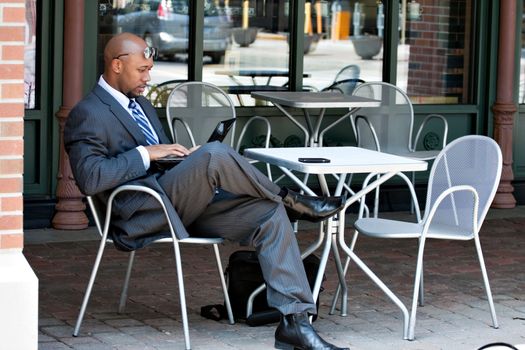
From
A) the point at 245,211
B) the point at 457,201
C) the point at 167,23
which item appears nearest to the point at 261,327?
the point at 245,211

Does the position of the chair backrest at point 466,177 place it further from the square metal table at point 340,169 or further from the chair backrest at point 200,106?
the chair backrest at point 200,106

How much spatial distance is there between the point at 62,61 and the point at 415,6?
2572mm

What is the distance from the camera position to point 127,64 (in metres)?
5.11

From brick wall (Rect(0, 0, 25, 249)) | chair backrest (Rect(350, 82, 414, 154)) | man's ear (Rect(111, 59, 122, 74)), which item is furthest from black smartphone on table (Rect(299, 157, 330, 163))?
chair backrest (Rect(350, 82, 414, 154))

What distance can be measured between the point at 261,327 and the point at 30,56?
2.84 metres

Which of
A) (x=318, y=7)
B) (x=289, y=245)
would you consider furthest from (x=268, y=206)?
(x=318, y=7)

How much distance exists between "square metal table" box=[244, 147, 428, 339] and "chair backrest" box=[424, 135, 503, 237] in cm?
33

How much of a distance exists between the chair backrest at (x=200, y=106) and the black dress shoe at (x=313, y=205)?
2.49 meters

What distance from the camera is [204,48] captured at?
25.9 ft

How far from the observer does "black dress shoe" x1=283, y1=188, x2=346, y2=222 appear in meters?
5.07

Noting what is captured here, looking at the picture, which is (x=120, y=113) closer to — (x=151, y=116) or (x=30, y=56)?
(x=151, y=116)

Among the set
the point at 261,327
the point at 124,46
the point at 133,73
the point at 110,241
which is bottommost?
the point at 261,327

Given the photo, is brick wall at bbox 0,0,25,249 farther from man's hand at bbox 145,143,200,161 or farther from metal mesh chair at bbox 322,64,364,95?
metal mesh chair at bbox 322,64,364,95

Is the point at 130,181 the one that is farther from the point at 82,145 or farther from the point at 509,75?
the point at 509,75
